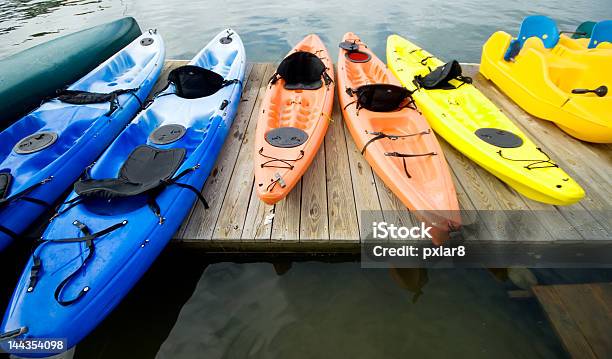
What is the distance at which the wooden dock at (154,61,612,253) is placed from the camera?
2869 millimetres

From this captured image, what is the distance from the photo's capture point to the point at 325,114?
388 centimetres

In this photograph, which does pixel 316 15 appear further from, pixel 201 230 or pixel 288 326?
pixel 288 326

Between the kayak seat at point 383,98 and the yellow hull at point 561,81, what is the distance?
1.90 metres

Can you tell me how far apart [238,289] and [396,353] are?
1.51 m

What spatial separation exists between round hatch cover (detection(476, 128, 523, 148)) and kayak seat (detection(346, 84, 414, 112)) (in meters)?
0.94

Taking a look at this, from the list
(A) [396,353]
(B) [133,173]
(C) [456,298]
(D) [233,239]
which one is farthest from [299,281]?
(B) [133,173]

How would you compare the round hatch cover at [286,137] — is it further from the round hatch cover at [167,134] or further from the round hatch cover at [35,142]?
the round hatch cover at [35,142]

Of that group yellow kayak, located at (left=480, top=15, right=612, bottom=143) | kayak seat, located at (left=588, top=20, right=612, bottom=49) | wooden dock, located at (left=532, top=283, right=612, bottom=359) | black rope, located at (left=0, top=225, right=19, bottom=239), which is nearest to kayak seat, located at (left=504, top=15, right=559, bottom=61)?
yellow kayak, located at (left=480, top=15, right=612, bottom=143)

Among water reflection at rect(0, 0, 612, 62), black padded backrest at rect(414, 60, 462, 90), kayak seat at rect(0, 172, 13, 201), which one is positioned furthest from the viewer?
water reflection at rect(0, 0, 612, 62)

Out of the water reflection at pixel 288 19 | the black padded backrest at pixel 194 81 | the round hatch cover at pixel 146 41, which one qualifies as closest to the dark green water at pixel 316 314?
the black padded backrest at pixel 194 81

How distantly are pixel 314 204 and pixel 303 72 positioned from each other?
2.60 meters

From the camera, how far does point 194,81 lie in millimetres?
4352

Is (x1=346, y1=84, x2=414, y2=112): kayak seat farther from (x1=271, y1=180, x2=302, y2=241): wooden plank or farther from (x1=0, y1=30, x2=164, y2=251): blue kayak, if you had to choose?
(x1=0, y1=30, x2=164, y2=251): blue kayak

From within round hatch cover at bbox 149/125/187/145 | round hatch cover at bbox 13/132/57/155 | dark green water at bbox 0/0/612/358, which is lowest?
dark green water at bbox 0/0/612/358
